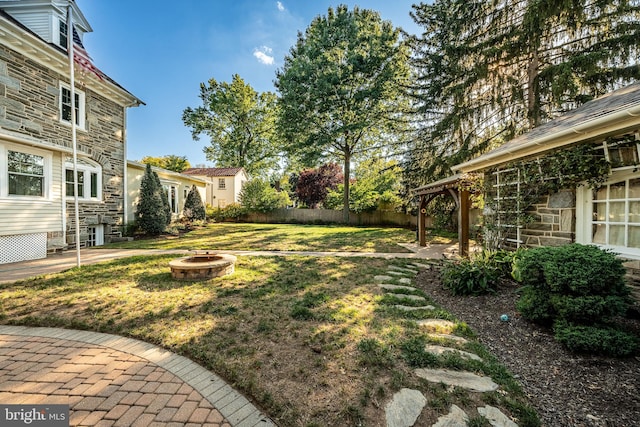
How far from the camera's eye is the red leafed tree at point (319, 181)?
26703 mm

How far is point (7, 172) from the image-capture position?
689 cm

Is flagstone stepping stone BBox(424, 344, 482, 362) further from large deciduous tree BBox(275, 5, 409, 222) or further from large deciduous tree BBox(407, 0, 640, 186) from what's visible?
large deciduous tree BBox(275, 5, 409, 222)

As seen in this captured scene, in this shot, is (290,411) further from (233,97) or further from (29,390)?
(233,97)

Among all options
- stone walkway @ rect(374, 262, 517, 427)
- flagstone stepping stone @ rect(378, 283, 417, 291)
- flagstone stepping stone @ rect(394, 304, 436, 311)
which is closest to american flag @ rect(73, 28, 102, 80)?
flagstone stepping stone @ rect(378, 283, 417, 291)

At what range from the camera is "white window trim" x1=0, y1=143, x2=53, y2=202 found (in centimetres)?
679

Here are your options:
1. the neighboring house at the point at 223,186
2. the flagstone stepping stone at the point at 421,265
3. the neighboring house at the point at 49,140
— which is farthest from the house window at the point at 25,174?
the neighboring house at the point at 223,186

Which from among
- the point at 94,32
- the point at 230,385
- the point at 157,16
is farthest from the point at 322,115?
the point at 230,385

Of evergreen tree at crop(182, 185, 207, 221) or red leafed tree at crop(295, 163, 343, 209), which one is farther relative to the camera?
red leafed tree at crop(295, 163, 343, 209)

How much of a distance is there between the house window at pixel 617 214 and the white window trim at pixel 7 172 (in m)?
12.8

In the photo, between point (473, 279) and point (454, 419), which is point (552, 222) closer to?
point (473, 279)

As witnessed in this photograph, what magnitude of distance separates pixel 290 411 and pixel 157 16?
490 inches

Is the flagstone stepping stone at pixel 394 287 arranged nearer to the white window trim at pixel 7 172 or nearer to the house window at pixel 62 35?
the white window trim at pixel 7 172

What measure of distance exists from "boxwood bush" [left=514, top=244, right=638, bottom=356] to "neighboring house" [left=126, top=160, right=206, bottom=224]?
45.2 feet

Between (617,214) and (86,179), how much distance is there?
1405 cm
